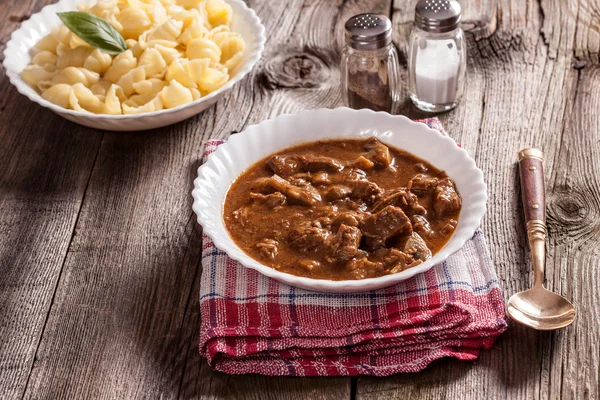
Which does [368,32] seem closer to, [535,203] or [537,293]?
[535,203]

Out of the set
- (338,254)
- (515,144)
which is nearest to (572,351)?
(338,254)

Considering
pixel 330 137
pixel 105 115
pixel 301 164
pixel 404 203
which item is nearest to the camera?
pixel 404 203

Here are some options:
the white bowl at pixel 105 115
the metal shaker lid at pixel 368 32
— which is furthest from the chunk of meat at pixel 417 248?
the white bowl at pixel 105 115

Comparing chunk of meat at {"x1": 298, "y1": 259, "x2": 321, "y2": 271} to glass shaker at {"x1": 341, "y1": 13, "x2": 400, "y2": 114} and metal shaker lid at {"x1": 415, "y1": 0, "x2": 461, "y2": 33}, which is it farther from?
metal shaker lid at {"x1": 415, "y1": 0, "x2": 461, "y2": 33}

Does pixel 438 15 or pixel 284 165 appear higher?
pixel 438 15

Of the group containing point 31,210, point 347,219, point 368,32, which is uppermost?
point 368,32

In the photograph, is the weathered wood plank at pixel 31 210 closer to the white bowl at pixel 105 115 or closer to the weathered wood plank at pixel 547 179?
the white bowl at pixel 105 115

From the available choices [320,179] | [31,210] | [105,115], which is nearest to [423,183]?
[320,179]
